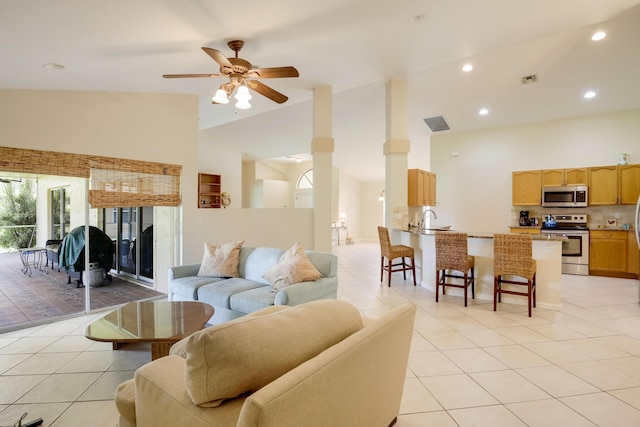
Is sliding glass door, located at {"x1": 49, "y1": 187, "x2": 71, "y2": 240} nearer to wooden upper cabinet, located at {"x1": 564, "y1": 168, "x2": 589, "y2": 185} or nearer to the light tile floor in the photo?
the light tile floor

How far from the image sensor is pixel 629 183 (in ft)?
18.6

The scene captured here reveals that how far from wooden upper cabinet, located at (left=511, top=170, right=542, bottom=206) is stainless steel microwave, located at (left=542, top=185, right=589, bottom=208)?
0.43 feet

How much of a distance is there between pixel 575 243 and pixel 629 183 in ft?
4.45

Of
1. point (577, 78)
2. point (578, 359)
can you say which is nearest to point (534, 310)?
point (578, 359)

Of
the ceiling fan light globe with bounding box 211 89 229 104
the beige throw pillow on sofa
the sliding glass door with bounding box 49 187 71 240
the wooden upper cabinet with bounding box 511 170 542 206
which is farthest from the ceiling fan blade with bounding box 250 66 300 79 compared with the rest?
the wooden upper cabinet with bounding box 511 170 542 206

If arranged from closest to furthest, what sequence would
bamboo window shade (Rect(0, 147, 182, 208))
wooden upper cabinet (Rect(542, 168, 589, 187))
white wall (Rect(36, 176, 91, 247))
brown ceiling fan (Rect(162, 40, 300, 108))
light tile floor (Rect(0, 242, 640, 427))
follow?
1. light tile floor (Rect(0, 242, 640, 427))
2. brown ceiling fan (Rect(162, 40, 300, 108))
3. bamboo window shade (Rect(0, 147, 182, 208))
4. white wall (Rect(36, 176, 91, 247))
5. wooden upper cabinet (Rect(542, 168, 589, 187))

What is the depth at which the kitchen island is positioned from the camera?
396 centimetres

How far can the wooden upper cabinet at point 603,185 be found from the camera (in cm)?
579

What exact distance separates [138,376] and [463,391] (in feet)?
6.76

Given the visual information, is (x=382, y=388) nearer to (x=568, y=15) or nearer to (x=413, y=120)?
(x=568, y=15)

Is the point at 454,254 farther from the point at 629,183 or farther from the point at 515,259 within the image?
the point at 629,183

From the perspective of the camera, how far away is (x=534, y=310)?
392 cm

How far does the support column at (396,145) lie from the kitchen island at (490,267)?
0.64m

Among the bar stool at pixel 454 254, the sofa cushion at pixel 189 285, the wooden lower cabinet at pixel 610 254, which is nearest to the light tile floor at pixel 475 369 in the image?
the bar stool at pixel 454 254
